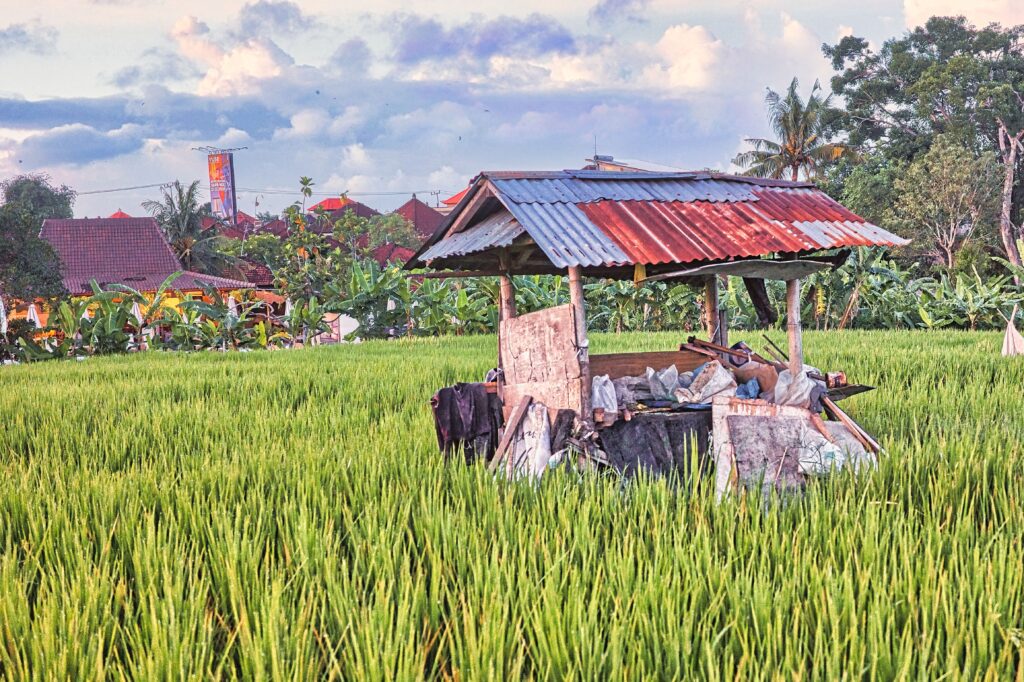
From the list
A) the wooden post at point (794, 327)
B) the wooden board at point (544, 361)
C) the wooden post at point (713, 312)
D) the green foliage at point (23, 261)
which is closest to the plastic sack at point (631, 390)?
the wooden board at point (544, 361)

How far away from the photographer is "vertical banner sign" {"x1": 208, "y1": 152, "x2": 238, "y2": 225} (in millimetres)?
34000

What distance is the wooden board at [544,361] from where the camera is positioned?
3.63 meters

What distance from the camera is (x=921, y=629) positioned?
204 cm

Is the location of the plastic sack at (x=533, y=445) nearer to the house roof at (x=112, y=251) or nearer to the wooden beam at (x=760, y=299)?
the wooden beam at (x=760, y=299)

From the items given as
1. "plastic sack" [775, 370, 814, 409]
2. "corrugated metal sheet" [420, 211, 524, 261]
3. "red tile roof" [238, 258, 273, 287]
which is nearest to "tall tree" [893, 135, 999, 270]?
"corrugated metal sheet" [420, 211, 524, 261]

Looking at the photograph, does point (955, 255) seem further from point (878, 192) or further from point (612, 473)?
point (612, 473)

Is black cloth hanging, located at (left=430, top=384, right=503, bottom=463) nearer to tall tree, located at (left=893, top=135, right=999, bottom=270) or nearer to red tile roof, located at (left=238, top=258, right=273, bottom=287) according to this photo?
tall tree, located at (left=893, top=135, right=999, bottom=270)

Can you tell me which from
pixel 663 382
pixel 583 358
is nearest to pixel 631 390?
pixel 663 382

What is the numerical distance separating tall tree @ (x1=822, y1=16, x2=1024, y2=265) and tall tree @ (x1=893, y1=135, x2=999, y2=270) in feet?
2.54

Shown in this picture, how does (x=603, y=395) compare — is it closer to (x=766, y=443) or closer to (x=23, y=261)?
(x=766, y=443)

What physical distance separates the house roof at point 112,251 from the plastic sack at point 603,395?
20.5 m

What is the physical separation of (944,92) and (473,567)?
27.6 metres

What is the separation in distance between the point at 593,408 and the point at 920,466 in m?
1.38

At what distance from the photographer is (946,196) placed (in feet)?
72.3
